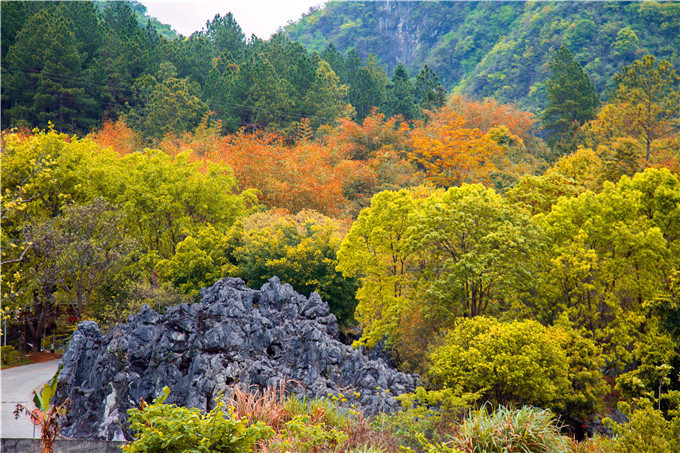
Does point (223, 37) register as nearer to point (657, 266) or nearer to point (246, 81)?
point (246, 81)

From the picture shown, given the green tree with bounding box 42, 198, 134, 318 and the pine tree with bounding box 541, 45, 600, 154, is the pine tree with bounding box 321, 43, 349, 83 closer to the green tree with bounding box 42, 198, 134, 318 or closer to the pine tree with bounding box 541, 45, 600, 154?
the pine tree with bounding box 541, 45, 600, 154

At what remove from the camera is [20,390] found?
2275 centimetres

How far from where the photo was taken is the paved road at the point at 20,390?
1819cm

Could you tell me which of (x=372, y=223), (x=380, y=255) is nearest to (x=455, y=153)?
(x=372, y=223)

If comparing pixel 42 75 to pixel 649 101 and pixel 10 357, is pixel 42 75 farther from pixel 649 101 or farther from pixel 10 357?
pixel 649 101

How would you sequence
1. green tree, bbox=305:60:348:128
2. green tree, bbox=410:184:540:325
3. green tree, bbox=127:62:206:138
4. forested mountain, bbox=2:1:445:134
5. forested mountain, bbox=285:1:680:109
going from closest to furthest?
1. green tree, bbox=410:184:540:325
2. forested mountain, bbox=2:1:445:134
3. green tree, bbox=127:62:206:138
4. green tree, bbox=305:60:348:128
5. forested mountain, bbox=285:1:680:109

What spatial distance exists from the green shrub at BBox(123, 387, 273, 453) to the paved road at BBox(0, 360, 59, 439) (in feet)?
34.5

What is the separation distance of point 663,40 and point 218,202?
7023 cm

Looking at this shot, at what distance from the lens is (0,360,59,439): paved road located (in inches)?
716

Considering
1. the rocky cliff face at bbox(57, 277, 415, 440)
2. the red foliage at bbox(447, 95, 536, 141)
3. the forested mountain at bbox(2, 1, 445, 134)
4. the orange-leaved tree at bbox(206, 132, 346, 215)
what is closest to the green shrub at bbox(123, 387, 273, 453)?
the rocky cliff face at bbox(57, 277, 415, 440)

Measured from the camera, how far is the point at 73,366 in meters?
20.0

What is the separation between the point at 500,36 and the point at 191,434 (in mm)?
105821

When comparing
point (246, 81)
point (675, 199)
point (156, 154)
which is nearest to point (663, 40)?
point (246, 81)

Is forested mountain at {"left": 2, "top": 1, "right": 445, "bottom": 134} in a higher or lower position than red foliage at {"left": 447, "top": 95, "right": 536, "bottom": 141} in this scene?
higher
